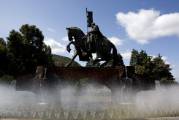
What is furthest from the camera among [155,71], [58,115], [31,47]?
[155,71]

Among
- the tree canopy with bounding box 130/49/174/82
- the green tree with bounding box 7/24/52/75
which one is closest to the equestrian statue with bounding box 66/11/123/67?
the green tree with bounding box 7/24/52/75

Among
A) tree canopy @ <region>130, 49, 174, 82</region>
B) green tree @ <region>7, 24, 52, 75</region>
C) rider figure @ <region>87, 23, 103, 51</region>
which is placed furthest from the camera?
A: tree canopy @ <region>130, 49, 174, 82</region>

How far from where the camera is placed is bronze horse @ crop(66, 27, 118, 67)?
29375 millimetres

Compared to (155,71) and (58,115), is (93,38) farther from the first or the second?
(155,71)

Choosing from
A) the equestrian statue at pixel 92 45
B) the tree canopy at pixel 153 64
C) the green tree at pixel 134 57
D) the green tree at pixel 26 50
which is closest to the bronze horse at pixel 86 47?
the equestrian statue at pixel 92 45

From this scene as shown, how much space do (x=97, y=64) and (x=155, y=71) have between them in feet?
150

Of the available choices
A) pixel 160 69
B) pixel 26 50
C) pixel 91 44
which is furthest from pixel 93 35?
pixel 160 69

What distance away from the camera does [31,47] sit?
206 feet

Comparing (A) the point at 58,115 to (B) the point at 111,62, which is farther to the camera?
(B) the point at 111,62

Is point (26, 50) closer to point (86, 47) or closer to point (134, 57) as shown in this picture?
point (134, 57)

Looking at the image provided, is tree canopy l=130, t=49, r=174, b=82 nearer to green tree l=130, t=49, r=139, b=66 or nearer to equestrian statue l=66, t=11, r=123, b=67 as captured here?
green tree l=130, t=49, r=139, b=66

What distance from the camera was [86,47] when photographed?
2966 cm

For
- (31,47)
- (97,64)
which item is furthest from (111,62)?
(31,47)

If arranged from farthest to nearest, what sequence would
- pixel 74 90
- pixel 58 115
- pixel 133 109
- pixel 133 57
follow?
1. pixel 133 57
2. pixel 74 90
3. pixel 133 109
4. pixel 58 115
